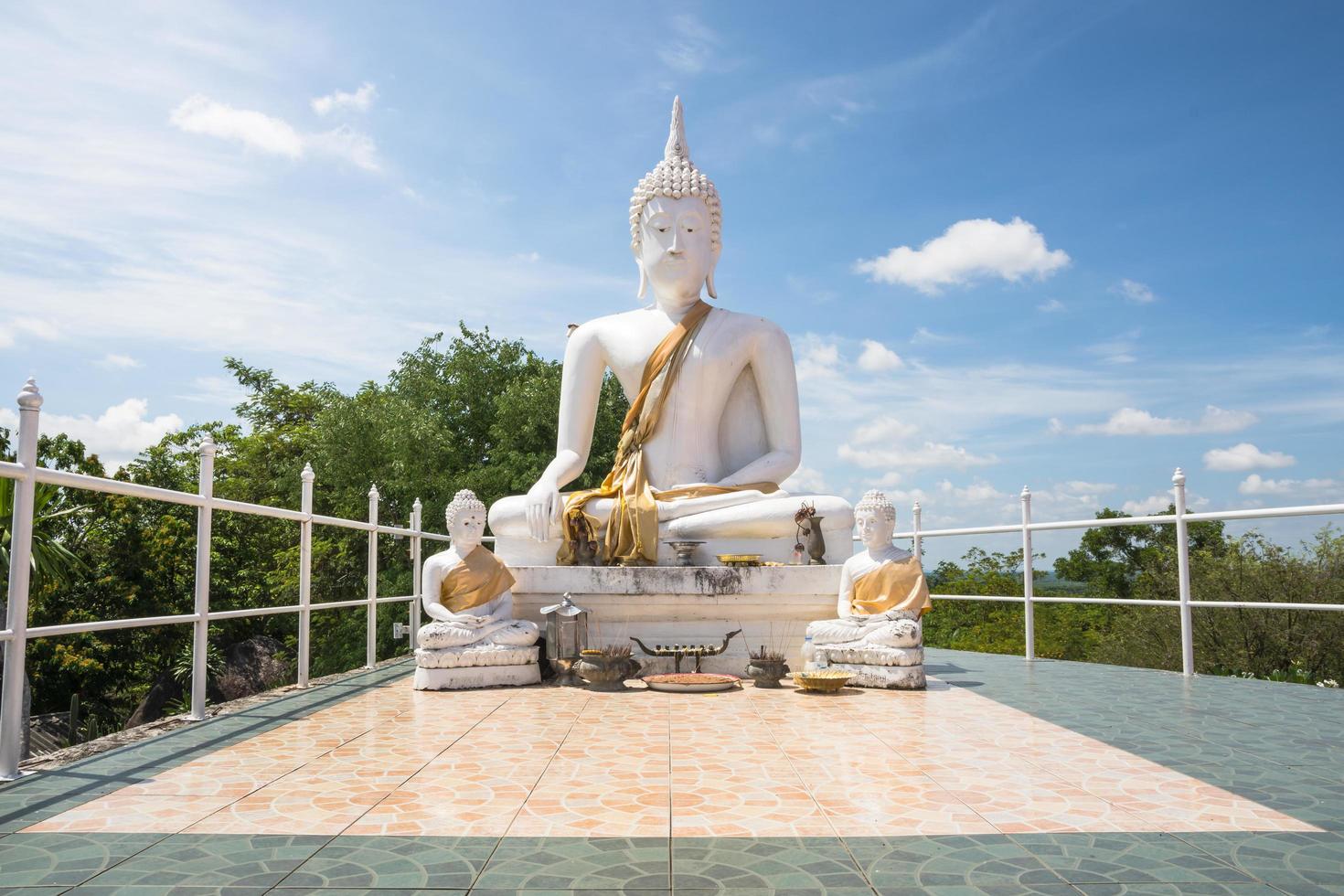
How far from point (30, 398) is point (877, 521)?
4398mm

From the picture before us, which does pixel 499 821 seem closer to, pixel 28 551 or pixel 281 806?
pixel 281 806

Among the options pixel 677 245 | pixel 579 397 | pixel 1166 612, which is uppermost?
pixel 677 245

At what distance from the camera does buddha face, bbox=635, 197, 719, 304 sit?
24.5 ft

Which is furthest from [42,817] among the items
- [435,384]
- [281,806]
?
[435,384]

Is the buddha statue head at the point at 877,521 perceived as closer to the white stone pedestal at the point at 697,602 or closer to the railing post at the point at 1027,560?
the white stone pedestal at the point at 697,602

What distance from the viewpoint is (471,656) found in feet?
18.4

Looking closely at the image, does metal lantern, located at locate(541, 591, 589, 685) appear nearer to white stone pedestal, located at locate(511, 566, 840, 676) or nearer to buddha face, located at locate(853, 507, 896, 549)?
white stone pedestal, located at locate(511, 566, 840, 676)

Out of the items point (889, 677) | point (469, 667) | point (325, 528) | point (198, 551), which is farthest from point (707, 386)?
point (325, 528)

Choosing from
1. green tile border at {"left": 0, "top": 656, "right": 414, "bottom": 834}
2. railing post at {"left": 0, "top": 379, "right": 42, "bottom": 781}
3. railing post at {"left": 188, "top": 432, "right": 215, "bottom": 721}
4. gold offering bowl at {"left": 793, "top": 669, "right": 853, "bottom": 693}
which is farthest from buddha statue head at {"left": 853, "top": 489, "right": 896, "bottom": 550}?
railing post at {"left": 0, "top": 379, "right": 42, "bottom": 781}

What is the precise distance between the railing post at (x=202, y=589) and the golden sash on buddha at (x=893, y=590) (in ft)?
11.7

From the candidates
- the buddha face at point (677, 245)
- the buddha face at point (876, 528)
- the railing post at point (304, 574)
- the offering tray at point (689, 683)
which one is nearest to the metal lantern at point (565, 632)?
the offering tray at point (689, 683)

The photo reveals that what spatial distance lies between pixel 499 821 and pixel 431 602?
317 centimetres

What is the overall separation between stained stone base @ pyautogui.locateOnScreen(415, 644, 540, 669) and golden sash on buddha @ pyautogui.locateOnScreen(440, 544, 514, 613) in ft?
1.02

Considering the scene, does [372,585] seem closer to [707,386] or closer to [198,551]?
[198,551]
